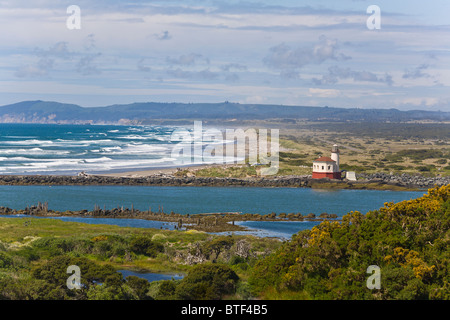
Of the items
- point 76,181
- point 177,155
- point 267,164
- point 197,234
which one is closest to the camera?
point 197,234

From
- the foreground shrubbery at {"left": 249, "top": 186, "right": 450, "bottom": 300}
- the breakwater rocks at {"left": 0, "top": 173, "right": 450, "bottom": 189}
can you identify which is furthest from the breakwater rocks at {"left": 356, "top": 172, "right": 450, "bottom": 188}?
the foreground shrubbery at {"left": 249, "top": 186, "right": 450, "bottom": 300}

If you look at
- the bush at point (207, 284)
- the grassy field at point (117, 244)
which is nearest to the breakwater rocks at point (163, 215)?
the grassy field at point (117, 244)

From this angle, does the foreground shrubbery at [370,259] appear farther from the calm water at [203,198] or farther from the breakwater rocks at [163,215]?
the calm water at [203,198]

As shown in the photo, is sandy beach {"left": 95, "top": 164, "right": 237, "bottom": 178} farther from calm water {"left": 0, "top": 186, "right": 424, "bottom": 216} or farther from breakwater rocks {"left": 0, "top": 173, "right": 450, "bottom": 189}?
calm water {"left": 0, "top": 186, "right": 424, "bottom": 216}

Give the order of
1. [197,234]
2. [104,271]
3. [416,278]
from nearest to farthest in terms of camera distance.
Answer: [416,278], [104,271], [197,234]

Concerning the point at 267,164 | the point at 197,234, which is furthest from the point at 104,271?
the point at 267,164
